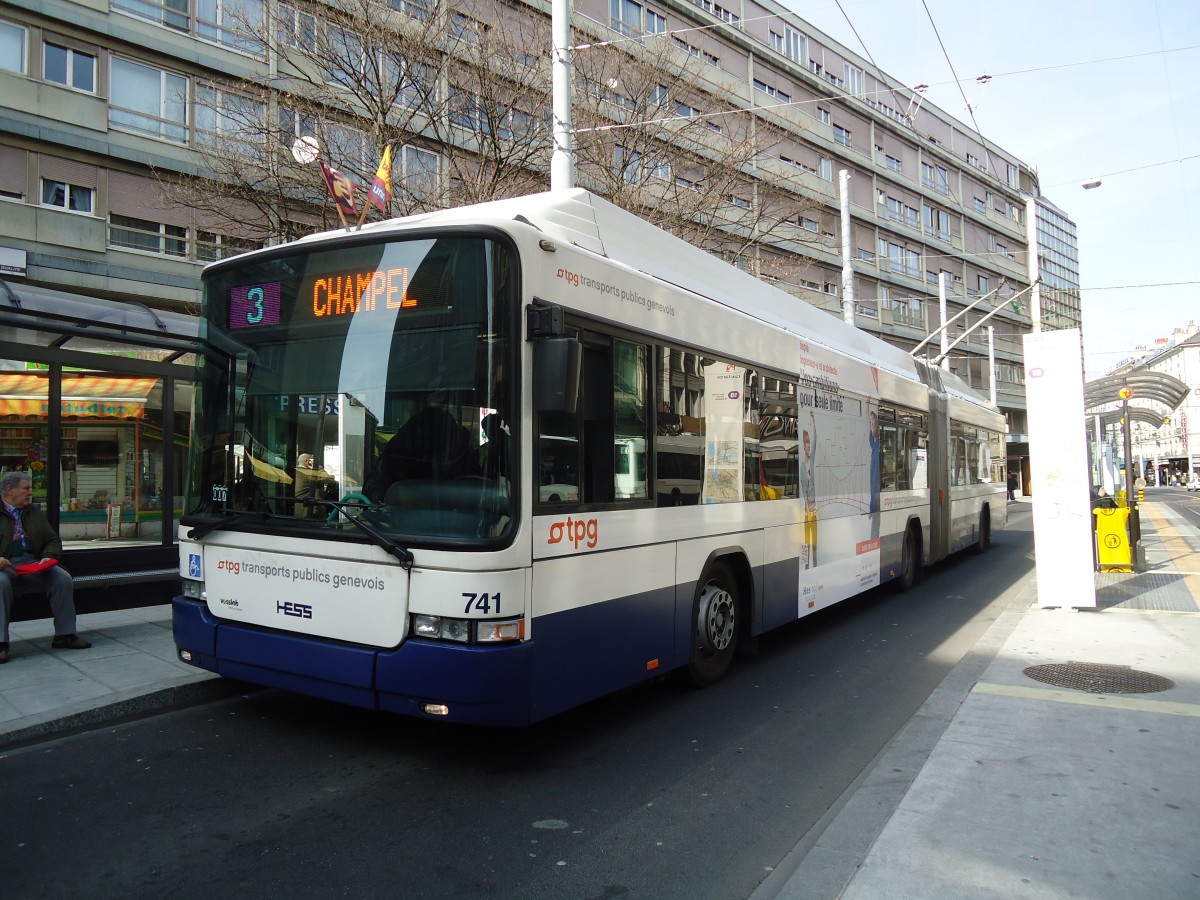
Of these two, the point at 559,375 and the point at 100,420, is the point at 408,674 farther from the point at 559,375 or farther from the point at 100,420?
the point at 100,420

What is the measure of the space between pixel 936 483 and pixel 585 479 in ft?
31.4

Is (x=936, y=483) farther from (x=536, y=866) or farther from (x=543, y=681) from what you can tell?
(x=536, y=866)

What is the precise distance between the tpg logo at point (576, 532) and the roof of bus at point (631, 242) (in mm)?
1639

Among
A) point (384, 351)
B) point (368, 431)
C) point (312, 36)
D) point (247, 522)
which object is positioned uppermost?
point (312, 36)

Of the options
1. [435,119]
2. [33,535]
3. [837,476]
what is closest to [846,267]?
[435,119]

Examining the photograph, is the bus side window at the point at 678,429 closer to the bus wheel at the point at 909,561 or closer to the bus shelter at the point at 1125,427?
the bus wheel at the point at 909,561

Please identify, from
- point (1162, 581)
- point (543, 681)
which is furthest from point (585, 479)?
point (1162, 581)

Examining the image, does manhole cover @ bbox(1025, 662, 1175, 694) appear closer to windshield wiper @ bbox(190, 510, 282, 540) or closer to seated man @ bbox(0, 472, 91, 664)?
windshield wiper @ bbox(190, 510, 282, 540)

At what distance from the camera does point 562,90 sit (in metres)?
10.4

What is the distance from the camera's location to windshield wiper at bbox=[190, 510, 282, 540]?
193 inches

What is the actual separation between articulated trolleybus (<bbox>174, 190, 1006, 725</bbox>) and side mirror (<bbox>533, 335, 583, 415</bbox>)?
0.01m

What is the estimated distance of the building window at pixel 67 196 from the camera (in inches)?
741

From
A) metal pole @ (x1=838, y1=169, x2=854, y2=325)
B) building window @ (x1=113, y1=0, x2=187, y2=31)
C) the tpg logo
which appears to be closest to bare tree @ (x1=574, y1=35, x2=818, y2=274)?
metal pole @ (x1=838, y1=169, x2=854, y2=325)

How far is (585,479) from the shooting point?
486 centimetres
